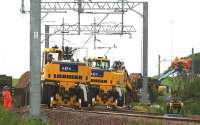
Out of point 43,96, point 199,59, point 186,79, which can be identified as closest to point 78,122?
point 43,96

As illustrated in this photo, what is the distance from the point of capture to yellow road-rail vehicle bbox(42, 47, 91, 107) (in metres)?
30.8

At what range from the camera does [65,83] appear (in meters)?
31.4

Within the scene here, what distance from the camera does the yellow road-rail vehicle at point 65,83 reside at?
30797 millimetres

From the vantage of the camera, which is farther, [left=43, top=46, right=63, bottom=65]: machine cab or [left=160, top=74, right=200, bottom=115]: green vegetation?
[left=160, top=74, right=200, bottom=115]: green vegetation

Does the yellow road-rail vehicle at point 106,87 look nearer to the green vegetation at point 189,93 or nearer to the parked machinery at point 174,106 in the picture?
the green vegetation at point 189,93

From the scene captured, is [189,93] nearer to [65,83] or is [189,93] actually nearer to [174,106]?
[174,106]

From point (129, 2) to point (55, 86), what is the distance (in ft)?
54.7

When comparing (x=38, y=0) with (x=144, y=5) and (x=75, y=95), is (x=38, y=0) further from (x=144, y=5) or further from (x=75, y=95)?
(x=144, y=5)

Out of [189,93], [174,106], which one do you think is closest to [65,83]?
[174,106]

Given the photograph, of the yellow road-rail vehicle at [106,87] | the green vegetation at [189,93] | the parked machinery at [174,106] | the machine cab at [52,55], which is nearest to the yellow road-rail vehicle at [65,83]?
the machine cab at [52,55]

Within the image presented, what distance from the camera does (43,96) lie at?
99.6 ft

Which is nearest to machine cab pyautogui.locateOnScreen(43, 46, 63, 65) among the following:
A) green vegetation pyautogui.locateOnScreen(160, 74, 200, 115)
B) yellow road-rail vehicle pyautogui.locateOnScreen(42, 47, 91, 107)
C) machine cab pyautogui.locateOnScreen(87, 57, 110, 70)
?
yellow road-rail vehicle pyautogui.locateOnScreen(42, 47, 91, 107)

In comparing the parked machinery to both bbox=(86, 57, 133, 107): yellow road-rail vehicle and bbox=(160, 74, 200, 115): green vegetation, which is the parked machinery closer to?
bbox=(86, 57, 133, 107): yellow road-rail vehicle

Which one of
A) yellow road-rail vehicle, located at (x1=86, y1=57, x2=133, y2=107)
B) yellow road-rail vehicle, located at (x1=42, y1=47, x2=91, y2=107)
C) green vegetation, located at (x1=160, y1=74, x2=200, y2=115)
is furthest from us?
green vegetation, located at (x1=160, y1=74, x2=200, y2=115)
